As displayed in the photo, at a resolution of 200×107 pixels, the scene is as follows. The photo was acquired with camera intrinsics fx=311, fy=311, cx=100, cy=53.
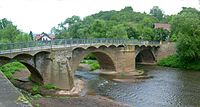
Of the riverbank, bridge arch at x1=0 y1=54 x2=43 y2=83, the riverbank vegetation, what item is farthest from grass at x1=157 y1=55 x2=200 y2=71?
bridge arch at x1=0 y1=54 x2=43 y2=83

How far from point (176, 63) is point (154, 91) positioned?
3312cm

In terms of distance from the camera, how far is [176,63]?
245ft

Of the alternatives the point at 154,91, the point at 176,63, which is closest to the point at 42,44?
the point at 154,91

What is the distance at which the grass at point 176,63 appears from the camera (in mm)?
69887

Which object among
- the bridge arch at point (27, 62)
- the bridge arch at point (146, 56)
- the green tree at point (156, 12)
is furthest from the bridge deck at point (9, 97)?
the green tree at point (156, 12)

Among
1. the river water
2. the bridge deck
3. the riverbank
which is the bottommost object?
the river water

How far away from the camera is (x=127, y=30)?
323ft

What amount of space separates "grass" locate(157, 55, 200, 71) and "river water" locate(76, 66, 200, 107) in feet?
41.4

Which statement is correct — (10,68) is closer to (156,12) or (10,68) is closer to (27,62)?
(27,62)

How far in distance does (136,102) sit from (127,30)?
6321 centimetres

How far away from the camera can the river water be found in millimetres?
36844

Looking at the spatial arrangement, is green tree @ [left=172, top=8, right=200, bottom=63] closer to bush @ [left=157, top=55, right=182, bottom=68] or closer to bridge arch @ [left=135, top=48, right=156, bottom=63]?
bush @ [left=157, top=55, right=182, bottom=68]

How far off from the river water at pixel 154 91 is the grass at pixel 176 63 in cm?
1263

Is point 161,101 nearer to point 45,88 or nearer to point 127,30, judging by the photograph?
point 45,88
